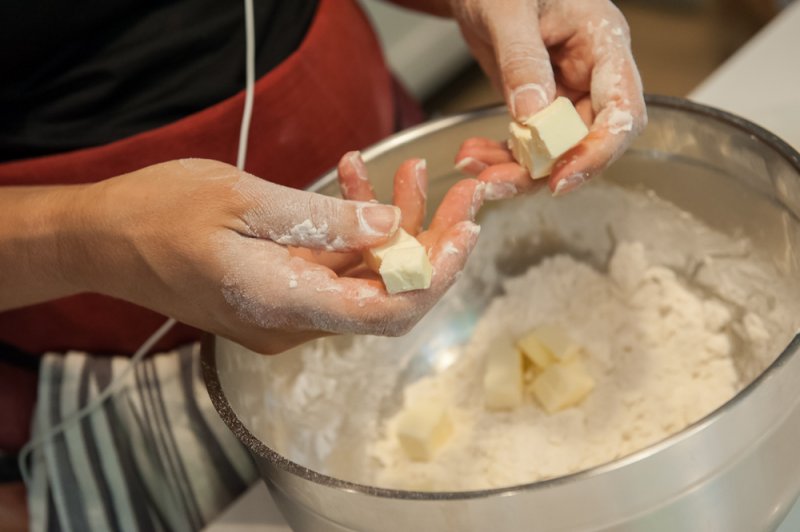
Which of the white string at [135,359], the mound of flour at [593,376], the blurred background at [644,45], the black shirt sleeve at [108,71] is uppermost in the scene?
the black shirt sleeve at [108,71]

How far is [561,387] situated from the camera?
Result: 27.1 inches

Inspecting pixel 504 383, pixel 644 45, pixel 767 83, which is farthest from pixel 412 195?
pixel 644 45

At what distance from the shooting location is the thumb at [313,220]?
50 cm

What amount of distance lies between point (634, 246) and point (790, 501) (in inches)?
11.3

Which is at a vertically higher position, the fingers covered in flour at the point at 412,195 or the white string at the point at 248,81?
the white string at the point at 248,81

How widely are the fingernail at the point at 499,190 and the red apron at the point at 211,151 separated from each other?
28 centimetres

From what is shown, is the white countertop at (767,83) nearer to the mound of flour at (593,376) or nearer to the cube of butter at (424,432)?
the mound of flour at (593,376)

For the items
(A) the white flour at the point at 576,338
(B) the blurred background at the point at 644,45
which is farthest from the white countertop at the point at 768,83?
(B) the blurred background at the point at 644,45

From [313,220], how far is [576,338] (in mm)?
343

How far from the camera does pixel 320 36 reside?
0.81m

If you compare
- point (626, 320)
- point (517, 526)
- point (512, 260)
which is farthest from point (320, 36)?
point (517, 526)

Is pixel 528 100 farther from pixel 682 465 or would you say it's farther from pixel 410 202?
pixel 682 465

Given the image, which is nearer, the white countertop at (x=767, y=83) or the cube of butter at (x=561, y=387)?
the cube of butter at (x=561, y=387)

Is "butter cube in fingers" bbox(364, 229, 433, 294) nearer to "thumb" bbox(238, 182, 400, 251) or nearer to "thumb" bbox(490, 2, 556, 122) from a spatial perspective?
"thumb" bbox(238, 182, 400, 251)
